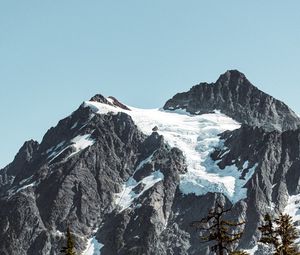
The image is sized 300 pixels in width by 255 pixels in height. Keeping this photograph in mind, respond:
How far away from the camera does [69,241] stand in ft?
146

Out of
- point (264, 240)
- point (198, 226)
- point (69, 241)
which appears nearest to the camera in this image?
point (198, 226)

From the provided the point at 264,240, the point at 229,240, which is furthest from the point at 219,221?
the point at 264,240

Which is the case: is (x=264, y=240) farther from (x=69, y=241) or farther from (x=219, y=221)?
(x=69, y=241)

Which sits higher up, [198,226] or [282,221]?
[282,221]

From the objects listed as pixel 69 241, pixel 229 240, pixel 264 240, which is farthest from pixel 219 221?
pixel 69 241

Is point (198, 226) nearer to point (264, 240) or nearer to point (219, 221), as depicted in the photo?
point (219, 221)

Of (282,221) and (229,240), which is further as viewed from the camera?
(282,221)

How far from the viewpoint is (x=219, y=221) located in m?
35.0

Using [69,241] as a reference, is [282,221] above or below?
above

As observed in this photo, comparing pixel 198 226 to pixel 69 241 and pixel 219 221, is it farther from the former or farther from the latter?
pixel 69 241

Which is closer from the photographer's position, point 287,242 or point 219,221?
point 219,221

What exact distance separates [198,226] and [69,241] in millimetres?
14034

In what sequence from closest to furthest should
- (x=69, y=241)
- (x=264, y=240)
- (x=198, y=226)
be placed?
(x=198, y=226) → (x=264, y=240) → (x=69, y=241)

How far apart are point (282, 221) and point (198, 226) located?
870cm
